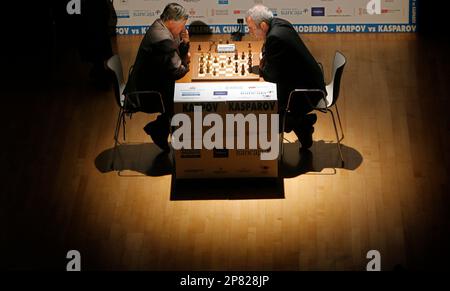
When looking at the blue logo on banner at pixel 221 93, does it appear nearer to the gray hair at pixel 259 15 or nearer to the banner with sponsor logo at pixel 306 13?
the gray hair at pixel 259 15

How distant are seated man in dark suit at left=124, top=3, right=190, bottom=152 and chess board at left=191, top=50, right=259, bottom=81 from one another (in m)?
0.14

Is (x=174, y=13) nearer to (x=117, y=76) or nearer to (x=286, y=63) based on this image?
(x=117, y=76)

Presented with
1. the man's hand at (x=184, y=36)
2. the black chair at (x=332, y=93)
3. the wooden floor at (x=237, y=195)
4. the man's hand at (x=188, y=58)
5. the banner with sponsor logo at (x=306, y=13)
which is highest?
the banner with sponsor logo at (x=306, y=13)

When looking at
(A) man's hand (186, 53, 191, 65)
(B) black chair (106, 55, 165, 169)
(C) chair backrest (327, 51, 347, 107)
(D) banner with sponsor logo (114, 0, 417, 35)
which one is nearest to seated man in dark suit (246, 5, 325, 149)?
(C) chair backrest (327, 51, 347, 107)

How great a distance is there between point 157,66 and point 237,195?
1.35 meters

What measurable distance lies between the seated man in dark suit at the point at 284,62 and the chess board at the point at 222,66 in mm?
168

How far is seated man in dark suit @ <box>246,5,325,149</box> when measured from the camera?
27.1 feet

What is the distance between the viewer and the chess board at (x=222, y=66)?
8391mm

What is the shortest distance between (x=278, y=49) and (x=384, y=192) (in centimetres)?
157

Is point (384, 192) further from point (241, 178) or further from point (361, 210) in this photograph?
point (241, 178)

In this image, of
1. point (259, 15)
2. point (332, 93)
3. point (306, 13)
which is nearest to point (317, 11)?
point (306, 13)

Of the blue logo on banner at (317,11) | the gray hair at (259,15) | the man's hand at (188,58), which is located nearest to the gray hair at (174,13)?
the man's hand at (188,58)

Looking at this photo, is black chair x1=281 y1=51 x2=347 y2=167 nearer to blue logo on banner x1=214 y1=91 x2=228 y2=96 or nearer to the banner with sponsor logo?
blue logo on banner x1=214 y1=91 x2=228 y2=96

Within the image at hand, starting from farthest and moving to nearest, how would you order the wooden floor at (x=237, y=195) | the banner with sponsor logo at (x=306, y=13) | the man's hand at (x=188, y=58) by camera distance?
the banner with sponsor logo at (x=306, y=13), the man's hand at (x=188, y=58), the wooden floor at (x=237, y=195)
